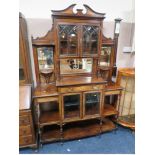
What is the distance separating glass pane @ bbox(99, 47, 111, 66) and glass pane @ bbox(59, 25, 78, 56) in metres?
0.54

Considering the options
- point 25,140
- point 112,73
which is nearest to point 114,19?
point 112,73

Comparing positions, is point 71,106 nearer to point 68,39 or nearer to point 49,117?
point 49,117

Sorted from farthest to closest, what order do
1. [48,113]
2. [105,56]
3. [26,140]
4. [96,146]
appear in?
[105,56] < [48,113] < [96,146] < [26,140]

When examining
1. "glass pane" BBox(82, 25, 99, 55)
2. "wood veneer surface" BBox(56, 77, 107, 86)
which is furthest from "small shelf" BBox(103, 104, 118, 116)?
"glass pane" BBox(82, 25, 99, 55)

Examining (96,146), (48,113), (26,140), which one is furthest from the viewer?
(48,113)

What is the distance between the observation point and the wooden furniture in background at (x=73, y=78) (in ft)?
6.00

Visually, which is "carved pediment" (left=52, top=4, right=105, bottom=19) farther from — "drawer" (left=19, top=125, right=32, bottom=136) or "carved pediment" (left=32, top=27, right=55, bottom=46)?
"drawer" (left=19, top=125, right=32, bottom=136)

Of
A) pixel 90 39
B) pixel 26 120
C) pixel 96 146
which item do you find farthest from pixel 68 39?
pixel 96 146

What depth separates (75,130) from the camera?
220cm

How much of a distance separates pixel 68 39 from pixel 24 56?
605mm

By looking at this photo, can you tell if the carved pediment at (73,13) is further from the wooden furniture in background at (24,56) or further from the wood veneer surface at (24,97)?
the wood veneer surface at (24,97)

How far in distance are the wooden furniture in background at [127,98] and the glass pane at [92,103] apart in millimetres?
448

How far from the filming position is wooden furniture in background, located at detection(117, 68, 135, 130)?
2.23 meters
